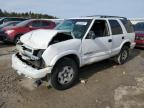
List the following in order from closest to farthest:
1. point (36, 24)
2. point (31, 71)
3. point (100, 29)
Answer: point (31, 71) < point (100, 29) < point (36, 24)

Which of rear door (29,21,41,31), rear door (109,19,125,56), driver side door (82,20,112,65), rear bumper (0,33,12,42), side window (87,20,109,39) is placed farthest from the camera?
rear door (29,21,41,31)

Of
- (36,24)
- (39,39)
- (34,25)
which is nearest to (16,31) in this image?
(34,25)

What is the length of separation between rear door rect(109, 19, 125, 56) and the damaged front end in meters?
3.14

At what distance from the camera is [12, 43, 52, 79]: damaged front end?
4.86m

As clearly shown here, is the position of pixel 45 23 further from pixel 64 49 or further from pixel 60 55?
pixel 60 55

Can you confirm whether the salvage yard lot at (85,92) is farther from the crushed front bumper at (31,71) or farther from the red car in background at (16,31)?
the red car in background at (16,31)

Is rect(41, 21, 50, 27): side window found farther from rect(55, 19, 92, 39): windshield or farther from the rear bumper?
rect(55, 19, 92, 39): windshield

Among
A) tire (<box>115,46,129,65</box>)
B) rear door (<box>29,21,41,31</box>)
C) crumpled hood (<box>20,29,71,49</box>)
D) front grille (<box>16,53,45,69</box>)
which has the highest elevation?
crumpled hood (<box>20,29,71,49</box>)

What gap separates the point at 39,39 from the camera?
5.40m

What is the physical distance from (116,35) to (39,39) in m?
3.19

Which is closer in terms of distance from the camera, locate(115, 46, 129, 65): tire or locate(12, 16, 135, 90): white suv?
locate(12, 16, 135, 90): white suv

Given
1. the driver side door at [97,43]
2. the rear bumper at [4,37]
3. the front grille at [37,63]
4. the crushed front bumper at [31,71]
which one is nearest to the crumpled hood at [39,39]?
→ the front grille at [37,63]

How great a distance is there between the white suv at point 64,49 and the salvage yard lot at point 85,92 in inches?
15.8

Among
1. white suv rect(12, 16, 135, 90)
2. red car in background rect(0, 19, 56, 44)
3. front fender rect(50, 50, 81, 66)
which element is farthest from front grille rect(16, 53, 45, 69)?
red car in background rect(0, 19, 56, 44)
